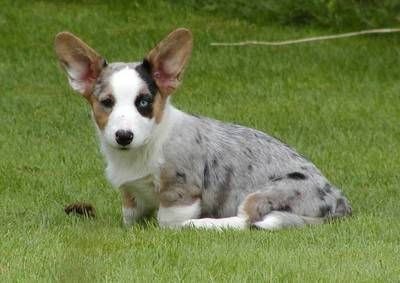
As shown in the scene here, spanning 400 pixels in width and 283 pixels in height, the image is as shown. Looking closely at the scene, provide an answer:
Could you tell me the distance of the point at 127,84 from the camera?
21.8ft

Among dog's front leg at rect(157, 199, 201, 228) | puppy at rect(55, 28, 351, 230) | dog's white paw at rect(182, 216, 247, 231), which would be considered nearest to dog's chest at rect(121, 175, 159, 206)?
puppy at rect(55, 28, 351, 230)

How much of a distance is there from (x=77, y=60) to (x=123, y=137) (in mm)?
888

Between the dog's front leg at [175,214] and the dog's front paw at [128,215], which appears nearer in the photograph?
the dog's front leg at [175,214]

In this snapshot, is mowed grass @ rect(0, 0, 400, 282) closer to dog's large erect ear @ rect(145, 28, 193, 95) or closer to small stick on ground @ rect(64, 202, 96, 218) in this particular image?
small stick on ground @ rect(64, 202, 96, 218)

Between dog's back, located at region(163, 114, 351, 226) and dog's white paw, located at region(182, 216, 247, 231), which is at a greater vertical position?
dog's back, located at region(163, 114, 351, 226)

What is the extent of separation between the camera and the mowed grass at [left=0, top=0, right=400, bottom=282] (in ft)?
17.7

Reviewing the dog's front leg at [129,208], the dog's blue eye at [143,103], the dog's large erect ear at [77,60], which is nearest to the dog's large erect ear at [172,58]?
the dog's blue eye at [143,103]

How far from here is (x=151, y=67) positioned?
689 cm

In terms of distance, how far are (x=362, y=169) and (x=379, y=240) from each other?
309cm

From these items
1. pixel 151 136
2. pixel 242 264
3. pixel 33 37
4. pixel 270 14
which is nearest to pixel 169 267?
pixel 242 264

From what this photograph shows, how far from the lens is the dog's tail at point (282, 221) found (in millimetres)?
6746

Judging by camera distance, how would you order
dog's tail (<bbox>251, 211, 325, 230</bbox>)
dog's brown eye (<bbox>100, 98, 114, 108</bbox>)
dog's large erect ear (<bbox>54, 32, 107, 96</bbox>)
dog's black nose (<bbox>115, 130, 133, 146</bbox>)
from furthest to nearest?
dog's large erect ear (<bbox>54, 32, 107, 96</bbox>) → dog's tail (<bbox>251, 211, 325, 230</bbox>) → dog's brown eye (<bbox>100, 98, 114, 108</bbox>) → dog's black nose (<bbox>115, 130, 133, 146</bbox>)

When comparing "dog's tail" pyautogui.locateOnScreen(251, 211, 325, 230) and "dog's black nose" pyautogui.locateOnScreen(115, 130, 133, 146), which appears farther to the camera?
"dog's tail" pyautogui.locateOnScreen(251, 211, 325, 230)

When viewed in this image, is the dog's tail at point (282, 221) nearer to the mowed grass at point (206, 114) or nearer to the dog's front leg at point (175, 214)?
the mowed grass at point (206, 114)
